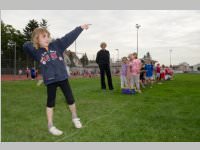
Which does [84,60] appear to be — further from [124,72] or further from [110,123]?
[110,123]

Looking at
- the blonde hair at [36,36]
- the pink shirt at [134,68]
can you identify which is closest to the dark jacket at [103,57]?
the pink shirt at [134,68]

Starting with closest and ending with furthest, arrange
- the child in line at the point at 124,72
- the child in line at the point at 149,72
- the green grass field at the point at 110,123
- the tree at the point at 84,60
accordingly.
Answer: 1. the green grass field at the point at 110,123
2. the child in line at the point at 124,72
3. the child in line at the point at 149,72
4. the tree at the point at 84,60

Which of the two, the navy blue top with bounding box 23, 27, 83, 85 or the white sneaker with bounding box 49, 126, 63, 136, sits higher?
the navy blue top with bounding box 23, 27, 83, 85

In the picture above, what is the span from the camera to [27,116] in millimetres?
6234

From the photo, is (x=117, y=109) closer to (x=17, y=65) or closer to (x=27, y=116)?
(x=27, y=116)

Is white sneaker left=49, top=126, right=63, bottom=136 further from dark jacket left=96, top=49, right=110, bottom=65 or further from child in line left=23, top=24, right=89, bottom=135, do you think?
dark jacket left=96, top=49, right=110, bottom=65

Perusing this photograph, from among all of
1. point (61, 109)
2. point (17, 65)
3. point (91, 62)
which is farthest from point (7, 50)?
point (61, 109)

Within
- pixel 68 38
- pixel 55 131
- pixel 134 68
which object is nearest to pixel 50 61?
pixel 68 38

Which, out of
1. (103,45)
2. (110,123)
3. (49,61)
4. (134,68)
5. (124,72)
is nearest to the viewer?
(49,61)

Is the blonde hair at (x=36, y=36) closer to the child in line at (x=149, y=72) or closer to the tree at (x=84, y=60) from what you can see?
the child in line at (x=149, y=72)

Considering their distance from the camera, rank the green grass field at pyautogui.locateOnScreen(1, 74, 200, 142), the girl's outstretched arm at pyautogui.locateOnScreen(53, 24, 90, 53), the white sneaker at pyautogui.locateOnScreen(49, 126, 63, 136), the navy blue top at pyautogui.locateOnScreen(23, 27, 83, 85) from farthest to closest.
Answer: the girl's outstretched arm at pyautogui.locateOnScreen(53, 24, 90, 53) < the navy blue top at pyautogui.locateOnScreen(23, 27, 83, 85) < the white sneaker at pyautogui.locateOnScreen(49, 126, 63, 136) < the green grass field at pyautogui.locateOnScreen(1, 74, 200, 142)

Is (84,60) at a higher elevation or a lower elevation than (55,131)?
higher

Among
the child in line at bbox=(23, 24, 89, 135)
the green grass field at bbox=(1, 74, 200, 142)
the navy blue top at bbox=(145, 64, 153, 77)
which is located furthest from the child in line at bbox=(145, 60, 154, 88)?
the child in line at bbox=(23, 24, 89, 135)

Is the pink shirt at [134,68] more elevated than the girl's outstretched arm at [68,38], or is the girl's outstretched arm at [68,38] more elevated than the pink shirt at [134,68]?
the girl's outstretched arm at [68,38]
